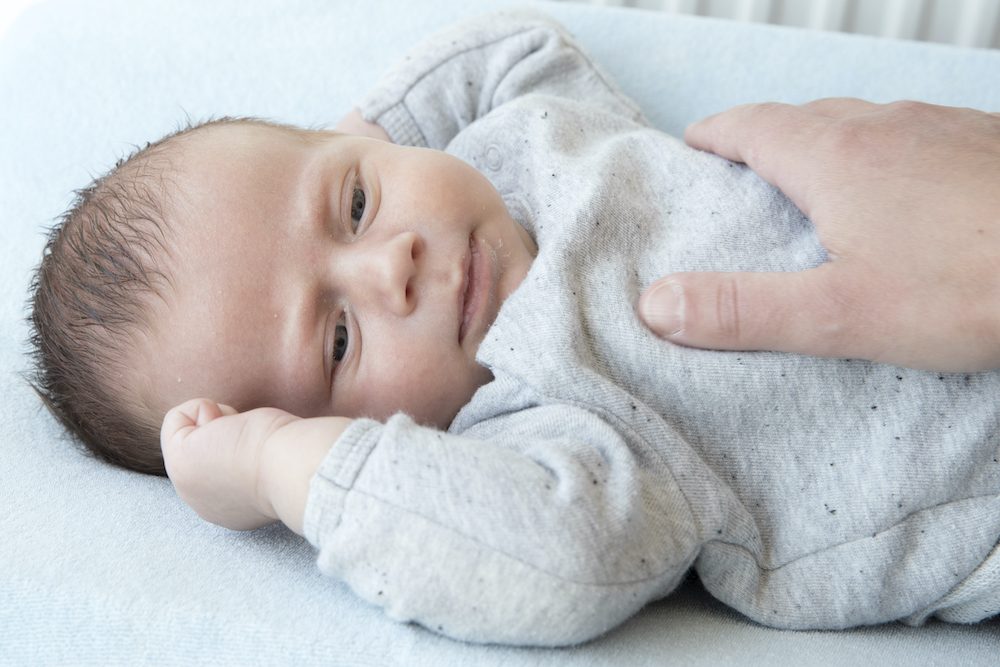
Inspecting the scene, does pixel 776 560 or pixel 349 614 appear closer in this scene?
pixel 349 614

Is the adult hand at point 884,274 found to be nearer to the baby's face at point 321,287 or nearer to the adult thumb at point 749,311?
the adult thumb at point 749,311

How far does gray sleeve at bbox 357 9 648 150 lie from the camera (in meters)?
1.32

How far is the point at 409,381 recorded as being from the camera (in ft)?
2.94

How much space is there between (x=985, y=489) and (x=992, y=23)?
143 cm

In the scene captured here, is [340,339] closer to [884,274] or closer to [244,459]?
[244,459]

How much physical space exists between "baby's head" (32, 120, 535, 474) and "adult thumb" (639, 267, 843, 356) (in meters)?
0.22

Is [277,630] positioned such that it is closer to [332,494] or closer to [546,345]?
[332,494]

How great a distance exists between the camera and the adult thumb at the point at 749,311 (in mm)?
813

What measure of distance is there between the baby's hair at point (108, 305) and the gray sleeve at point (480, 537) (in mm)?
349

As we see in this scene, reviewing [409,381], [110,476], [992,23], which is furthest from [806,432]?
[992,23]

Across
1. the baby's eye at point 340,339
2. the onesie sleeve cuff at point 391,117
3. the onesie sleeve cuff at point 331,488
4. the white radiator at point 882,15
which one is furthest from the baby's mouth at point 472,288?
the white radiator at point 882,15

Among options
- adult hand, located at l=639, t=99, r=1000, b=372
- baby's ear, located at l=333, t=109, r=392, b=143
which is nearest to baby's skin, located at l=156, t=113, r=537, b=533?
adult hand, located at l=639, t=99, r=1000, b=372

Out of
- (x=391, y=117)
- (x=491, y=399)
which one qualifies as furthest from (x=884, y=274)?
(x=391, y=117)

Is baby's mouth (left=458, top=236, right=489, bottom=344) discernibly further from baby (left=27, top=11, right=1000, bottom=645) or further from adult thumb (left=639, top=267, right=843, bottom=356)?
adult thumb (left=639, top=267, right=843, bottom=356)
